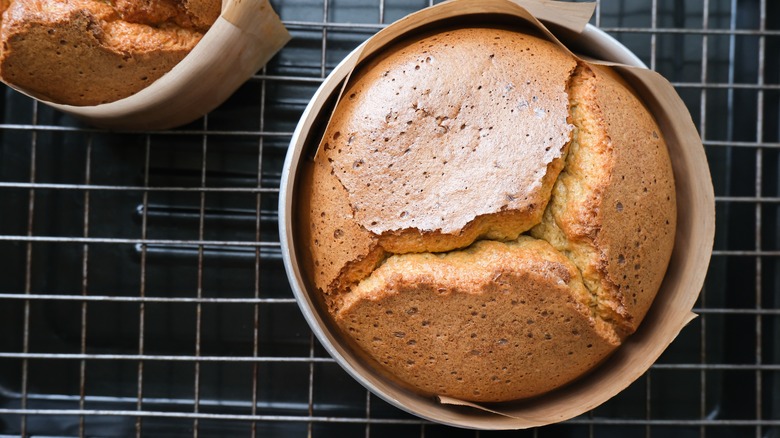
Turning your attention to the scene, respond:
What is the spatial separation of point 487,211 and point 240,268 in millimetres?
619

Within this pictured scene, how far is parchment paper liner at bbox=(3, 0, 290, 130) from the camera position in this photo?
1051mm

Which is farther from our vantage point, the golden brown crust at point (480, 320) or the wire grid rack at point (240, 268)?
the wire grid rack at point (240, 268)

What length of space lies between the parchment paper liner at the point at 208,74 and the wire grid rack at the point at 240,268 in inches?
4.6

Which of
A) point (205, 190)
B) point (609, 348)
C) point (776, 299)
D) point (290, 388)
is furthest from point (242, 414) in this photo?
point (776, 299)

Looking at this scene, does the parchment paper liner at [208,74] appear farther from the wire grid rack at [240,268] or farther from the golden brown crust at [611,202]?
the golden brown crust at [611,202]

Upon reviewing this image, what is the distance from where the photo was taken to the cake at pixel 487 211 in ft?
3.13

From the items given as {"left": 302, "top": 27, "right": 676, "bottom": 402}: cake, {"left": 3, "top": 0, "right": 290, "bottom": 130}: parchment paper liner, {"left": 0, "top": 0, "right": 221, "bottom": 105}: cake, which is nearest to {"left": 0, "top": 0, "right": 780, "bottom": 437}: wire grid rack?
{"left": 3, "top": 0, "right": 290, "bottom": 130}: parchment paper liner

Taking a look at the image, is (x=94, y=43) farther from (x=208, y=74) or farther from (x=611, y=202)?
(x=611, y=202)

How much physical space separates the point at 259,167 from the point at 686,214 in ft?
2.55

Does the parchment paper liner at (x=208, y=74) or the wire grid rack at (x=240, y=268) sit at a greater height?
the parchment paper liner at (x=208, y=74)

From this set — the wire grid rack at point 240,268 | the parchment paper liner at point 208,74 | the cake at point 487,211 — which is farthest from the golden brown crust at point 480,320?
the parchment paper liner at point 208,74

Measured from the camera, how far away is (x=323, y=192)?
40.4 inches

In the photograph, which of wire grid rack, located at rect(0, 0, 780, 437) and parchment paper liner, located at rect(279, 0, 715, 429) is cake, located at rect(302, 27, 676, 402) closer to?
parchment paper liner, located at rect(279, 0, 715, 429)

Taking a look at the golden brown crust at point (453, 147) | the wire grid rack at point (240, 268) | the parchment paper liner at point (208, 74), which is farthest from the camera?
the wire grid rack at point (240, 268)
